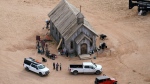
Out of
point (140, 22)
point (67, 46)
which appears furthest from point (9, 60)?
point (140, 22)

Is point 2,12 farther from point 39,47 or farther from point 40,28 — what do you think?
→ point 39,47

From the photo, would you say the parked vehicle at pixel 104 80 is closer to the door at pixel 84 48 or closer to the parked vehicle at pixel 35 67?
the parked vehicle at pixel 35 67

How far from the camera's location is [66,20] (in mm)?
69688

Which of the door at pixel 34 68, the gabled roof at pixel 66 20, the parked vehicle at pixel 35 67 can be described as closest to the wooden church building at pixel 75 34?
the gabled roof at pixel 66 20

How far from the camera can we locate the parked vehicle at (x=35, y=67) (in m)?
60.1

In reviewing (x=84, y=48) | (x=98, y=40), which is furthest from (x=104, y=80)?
(x=98, y=40)

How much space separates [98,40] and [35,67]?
16742 mm

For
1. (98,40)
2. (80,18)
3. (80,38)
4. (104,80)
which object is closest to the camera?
(104,80)

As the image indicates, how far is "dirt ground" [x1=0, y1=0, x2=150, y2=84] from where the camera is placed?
60156mm

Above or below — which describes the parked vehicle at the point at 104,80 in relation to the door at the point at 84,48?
below

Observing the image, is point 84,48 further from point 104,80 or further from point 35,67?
point 104,80

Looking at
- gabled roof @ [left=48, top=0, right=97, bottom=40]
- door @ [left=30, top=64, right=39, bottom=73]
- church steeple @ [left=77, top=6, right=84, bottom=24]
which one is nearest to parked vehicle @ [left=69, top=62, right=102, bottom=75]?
door @ [left=30, top=64, right=39, bottom=73]

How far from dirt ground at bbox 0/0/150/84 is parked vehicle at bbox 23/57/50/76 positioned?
0.72 meters

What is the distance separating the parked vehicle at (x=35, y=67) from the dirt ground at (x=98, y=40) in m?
0.72
